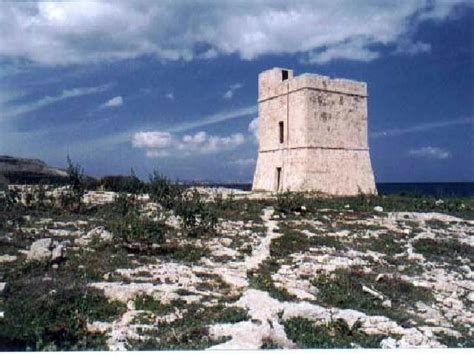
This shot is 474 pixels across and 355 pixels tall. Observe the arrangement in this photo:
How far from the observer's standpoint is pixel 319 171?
24781 mm

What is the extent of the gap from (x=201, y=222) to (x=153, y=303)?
5969 mm

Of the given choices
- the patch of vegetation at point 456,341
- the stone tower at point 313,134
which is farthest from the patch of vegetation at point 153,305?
the stone tower at point 313,134

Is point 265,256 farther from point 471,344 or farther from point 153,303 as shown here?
point 471,344

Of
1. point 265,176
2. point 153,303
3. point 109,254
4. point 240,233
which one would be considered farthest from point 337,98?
point 153,303

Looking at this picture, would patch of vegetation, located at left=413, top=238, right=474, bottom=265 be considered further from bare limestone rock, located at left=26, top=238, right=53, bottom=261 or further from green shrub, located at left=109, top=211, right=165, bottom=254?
bare limestone rock, located at left=26, top=238, right=53, bottom=261

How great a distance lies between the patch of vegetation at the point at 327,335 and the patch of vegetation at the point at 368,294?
961 millimetres

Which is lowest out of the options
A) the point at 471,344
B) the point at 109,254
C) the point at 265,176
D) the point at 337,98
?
the point at 471,344

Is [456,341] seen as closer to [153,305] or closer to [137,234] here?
[153,305]

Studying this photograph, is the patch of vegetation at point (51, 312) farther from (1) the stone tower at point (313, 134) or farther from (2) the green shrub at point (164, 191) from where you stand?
(1) the stone tower at point (313, 134)

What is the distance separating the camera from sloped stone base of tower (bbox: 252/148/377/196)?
80.3ft

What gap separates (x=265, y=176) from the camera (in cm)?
2792

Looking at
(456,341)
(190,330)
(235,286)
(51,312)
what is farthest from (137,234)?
(456,341)

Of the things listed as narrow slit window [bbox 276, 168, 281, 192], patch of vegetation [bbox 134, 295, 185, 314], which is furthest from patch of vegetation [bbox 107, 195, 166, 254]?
narrow slit window [bbox 276, 168, 281, 192]

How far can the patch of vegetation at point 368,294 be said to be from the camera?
8.09 metres
